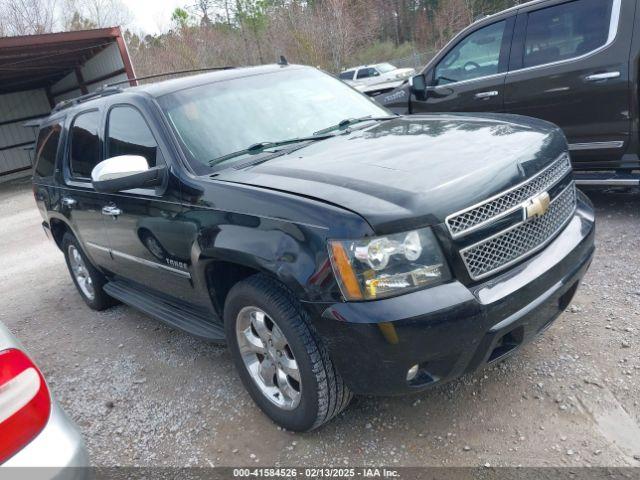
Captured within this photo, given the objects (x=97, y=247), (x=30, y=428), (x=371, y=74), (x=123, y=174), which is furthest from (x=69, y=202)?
(x=371, y=74)

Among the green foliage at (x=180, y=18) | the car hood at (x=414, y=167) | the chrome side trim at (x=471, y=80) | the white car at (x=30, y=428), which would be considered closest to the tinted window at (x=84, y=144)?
the car hood at (x=414, y=167)

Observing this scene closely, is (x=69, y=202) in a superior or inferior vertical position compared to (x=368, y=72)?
superior

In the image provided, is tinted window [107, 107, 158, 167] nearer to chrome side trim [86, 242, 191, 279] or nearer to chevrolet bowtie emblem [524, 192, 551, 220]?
chrome side trim [86, 242, 191, 279]

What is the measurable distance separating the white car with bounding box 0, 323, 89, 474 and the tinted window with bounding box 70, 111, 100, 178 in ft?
8.08

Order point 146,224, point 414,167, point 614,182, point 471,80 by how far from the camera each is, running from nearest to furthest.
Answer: point 414,167 → point 146,224 → point 614,182 → point 471,80

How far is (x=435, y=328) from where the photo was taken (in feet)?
7.05

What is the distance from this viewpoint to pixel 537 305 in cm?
240

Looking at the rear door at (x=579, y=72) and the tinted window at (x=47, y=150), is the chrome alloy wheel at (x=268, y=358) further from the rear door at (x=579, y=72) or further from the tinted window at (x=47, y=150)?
the rear door at (x=579, y=72)

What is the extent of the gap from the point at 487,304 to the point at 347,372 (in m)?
0.68

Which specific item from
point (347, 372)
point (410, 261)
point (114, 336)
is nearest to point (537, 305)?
point (410, 261)

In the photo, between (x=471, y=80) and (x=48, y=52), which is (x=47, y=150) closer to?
(x=471, y=80)

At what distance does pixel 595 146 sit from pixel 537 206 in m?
2.93

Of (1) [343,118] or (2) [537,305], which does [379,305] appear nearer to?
(2) [537,305]

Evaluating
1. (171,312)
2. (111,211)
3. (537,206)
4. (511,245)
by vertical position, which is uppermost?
(111,211)
